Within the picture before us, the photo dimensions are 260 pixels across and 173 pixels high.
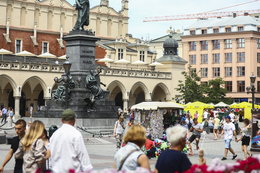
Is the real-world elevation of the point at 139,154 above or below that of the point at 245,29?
below

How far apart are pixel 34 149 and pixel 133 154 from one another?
5.84 feet

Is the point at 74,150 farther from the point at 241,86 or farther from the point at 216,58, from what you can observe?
the point at 216,58

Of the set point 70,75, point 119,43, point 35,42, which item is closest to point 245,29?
point 119,43

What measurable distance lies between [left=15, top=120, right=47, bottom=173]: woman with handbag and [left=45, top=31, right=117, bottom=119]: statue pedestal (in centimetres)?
2074

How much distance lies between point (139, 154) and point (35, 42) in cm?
6278

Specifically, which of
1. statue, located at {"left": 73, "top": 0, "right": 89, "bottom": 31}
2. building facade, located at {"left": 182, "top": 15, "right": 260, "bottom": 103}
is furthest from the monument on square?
building facade, located at {"left": 182, "top": 15, "right": 260, "bottom": 103}

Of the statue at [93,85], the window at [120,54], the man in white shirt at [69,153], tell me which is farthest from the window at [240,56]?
the man in white shirt at [69,153]

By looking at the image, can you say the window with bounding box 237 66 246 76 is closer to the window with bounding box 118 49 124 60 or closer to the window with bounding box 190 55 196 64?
the window with bounding box 190 55 196 64

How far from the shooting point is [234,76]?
87188mm

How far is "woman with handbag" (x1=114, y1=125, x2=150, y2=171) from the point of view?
6.63m

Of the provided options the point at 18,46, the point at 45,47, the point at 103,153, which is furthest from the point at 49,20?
the point at 103,153

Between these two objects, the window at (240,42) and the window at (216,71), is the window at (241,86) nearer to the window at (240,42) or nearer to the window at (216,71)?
the window at (216,71)

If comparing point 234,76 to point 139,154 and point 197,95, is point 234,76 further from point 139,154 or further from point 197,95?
point 139,154

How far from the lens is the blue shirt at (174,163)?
255 inches
